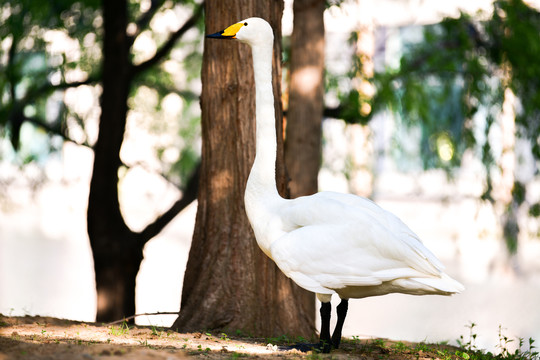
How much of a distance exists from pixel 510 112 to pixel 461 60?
3.00ft

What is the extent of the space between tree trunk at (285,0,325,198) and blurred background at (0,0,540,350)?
54 centimetres

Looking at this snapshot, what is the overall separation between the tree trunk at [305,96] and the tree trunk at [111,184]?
2234 mm

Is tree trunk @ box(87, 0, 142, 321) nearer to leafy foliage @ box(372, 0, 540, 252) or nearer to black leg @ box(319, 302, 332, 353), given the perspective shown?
leafy foliage @ box(372, 0, 540, 252)

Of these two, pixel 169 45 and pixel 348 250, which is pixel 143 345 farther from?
pixel 169 45

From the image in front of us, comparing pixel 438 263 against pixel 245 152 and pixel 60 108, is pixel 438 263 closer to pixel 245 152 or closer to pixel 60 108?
pixel 245 152

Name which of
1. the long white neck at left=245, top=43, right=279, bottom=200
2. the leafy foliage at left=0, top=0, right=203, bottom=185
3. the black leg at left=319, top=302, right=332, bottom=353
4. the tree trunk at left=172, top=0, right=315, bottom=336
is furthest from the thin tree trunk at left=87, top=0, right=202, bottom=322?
the black leg at left=319, top=302, right=332, bottom=353

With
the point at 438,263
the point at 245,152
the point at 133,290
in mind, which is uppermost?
the point at 245,152

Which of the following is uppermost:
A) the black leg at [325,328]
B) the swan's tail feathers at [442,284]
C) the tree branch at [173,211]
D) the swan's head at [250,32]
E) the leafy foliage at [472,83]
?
the leafy foliage at [472,83]

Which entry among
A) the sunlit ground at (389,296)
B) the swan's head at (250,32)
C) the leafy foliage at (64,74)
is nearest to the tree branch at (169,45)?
the leafy foliage at (64,74)

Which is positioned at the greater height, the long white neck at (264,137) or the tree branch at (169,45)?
the tree branch at (169,45)

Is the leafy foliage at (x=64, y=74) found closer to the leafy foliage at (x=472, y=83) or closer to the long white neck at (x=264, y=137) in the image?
the leafy foliage at (x=472, y=83)

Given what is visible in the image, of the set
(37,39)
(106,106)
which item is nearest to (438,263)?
(106,106)

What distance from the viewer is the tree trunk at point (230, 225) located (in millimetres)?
5473

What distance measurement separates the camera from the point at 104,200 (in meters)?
8.92
